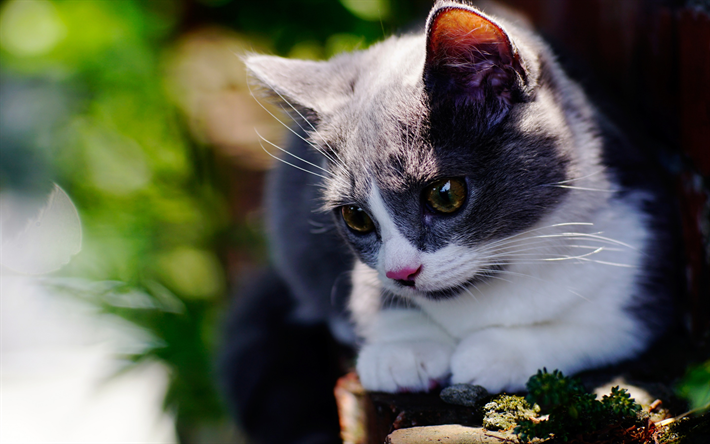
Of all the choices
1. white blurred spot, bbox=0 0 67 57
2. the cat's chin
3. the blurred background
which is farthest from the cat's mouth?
white blurred spot, bbox=0 0 67 57

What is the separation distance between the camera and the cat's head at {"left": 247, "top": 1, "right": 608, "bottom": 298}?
3.22 feet

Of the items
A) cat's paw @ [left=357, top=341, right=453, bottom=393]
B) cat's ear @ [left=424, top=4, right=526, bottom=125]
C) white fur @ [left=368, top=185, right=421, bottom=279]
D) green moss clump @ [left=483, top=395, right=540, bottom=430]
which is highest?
cat's ear @ [left=424, top=4, right=526, bottom=125]

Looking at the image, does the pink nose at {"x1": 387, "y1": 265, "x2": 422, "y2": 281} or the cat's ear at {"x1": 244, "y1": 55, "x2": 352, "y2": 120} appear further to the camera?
the cat's ear at {"x1": 244, "y1": 55, "x2": 352, "y2": 120}

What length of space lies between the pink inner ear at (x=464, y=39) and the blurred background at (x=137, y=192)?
21.3 inches

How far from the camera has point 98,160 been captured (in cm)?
216

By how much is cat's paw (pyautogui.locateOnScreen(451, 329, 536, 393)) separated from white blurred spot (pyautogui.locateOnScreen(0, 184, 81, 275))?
3.35 feet

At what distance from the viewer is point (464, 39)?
93cm

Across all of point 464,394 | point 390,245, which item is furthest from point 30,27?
point 464,394

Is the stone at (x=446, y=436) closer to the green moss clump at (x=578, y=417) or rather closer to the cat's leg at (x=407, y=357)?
the green moss clump at (x=578, y=417)

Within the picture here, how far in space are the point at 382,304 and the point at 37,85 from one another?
1.16 m

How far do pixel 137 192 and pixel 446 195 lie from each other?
1.67m

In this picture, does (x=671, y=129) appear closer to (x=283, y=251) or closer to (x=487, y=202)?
(x=487, y=202)

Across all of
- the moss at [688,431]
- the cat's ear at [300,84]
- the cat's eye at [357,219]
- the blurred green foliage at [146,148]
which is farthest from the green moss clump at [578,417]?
the blurred green foliage at [146,148]

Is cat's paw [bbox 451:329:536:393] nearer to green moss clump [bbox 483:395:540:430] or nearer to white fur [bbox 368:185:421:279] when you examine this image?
green moss clump [bbox 483:395:540:430]
